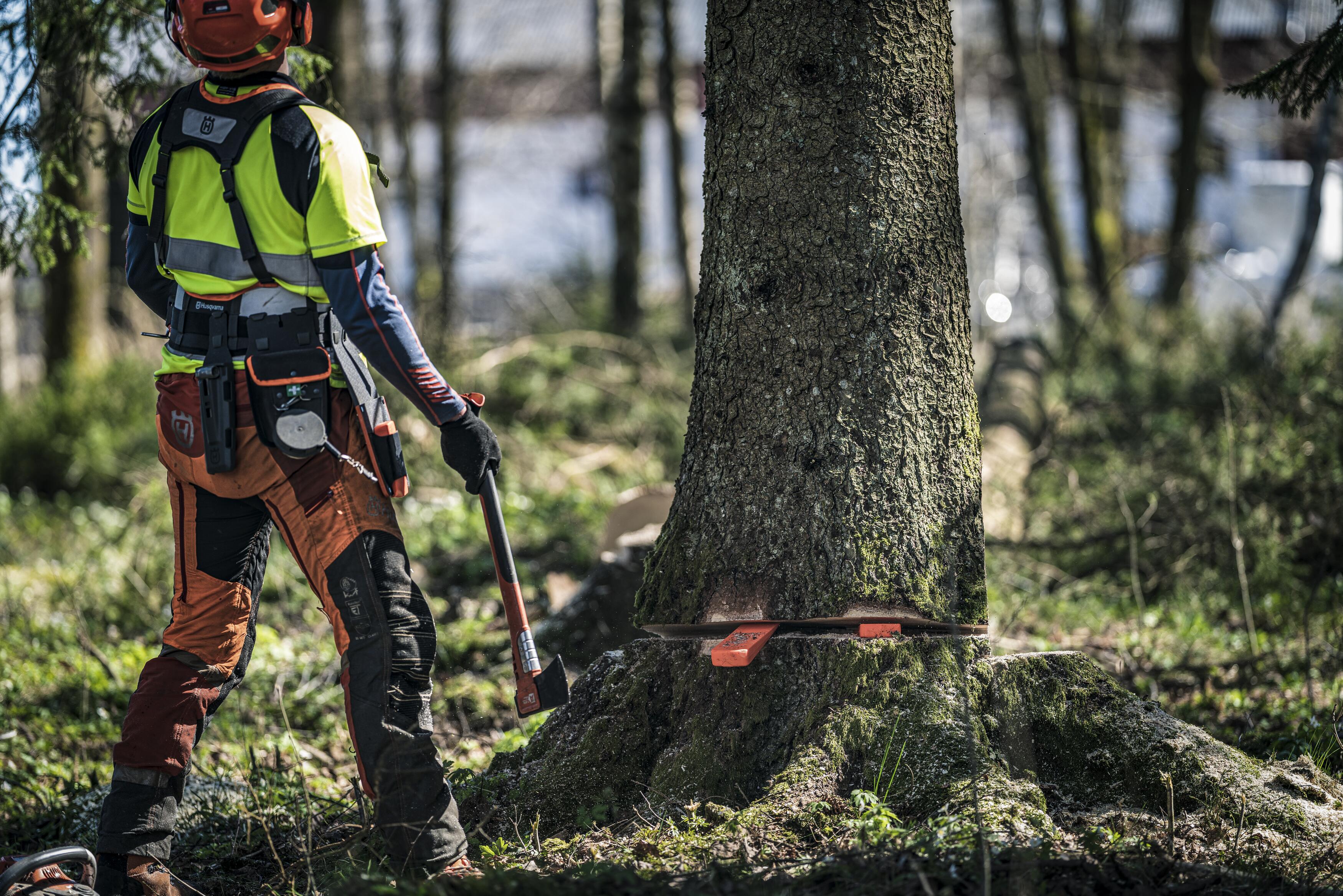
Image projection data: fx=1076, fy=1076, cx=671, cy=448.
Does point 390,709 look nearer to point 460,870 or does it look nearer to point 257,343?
point 460,870

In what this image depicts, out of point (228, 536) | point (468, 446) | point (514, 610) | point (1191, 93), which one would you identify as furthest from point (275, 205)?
point (1191, 93)

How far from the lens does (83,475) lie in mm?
8898

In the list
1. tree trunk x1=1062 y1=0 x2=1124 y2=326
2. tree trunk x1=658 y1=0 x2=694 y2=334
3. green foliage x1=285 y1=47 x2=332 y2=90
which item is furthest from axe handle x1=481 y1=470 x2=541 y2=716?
tree trunk x1=1062 y1=0 x2=1124 y2=326

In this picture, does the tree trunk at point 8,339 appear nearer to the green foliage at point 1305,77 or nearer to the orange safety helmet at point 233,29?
the orange safety helmet at point 233,29

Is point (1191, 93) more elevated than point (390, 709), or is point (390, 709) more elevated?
point (1191, 93)

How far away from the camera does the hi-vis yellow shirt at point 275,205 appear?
8.15ft

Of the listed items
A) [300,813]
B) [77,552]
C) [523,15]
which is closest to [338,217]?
[300,813]

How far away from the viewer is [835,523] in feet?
9.02

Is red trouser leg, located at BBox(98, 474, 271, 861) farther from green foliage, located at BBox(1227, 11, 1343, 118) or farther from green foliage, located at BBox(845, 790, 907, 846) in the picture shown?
green foliage, located at BBox(1227, 11, 1343, 118)

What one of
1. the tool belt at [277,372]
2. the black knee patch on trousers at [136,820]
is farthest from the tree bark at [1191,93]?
the black knee patch on trousers at [136,820]

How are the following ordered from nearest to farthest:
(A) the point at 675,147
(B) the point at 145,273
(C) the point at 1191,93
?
1. (B) the point at 145,273
2. (C) the point at 1191,93
3. (A) the point at 675,147

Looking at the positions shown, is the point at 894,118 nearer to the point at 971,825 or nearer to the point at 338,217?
the point at 338,217

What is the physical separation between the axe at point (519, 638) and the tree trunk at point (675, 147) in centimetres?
912

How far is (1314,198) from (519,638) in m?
6.97
